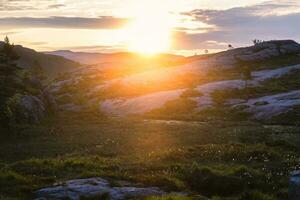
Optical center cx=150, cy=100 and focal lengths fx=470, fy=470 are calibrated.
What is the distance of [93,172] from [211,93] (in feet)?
276

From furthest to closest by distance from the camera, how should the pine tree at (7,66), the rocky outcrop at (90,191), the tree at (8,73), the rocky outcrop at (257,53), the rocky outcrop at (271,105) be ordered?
the rocky outcrop at (257,53) < the rocky outcrop at (271,105) < the pine tree at (7,66) < the tree at (8,73) < the rocky outcrop at (90,191)

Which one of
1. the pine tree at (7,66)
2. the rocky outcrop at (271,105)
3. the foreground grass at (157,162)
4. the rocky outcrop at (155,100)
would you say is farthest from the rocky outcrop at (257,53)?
the foreground grass at (157,162)

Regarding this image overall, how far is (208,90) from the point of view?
108 m

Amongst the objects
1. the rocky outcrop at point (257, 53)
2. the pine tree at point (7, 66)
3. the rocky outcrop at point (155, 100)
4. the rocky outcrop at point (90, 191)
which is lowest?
the rocky outcrop at point (155, 100)

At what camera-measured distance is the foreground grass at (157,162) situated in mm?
21406

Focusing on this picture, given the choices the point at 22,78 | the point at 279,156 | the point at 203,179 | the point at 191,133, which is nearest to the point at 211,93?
the point at 22,78

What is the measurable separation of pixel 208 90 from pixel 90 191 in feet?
298

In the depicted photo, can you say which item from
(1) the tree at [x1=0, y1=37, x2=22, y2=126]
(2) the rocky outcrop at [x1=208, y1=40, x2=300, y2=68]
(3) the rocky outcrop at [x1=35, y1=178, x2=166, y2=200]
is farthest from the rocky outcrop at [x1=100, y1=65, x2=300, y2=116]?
(3) the rocky outcrop at [x1=35, y1=178, x2=166, y2=200]

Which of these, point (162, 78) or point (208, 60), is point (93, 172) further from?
point (208, 60)

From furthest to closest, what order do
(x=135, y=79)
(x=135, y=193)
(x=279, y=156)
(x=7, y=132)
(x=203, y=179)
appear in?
(x=135, y=79), (x=7, y=132), (x=279, y=156), (x=203, y=179), (x=135, y=193)

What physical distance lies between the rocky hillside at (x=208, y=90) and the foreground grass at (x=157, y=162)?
3468 cm

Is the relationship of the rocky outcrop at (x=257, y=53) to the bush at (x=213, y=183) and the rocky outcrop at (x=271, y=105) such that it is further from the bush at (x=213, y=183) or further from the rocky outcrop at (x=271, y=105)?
the bush at (x=213, y=183)

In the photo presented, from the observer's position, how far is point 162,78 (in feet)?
452

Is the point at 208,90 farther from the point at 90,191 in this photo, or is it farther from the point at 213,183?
the point at 90,191
